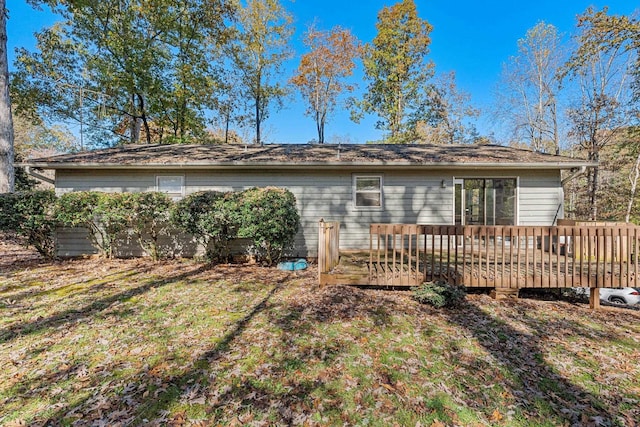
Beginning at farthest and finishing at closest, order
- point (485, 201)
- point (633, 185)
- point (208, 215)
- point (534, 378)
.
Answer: point (633, 185), point (485, 201), point (208, 215), point (534, 378)

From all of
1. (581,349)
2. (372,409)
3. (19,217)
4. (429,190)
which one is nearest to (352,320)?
(372,409)

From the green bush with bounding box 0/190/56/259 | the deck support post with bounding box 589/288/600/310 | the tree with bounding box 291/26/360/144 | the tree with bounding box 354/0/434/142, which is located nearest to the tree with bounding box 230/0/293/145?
the tree with bounding box 291/26/360/144

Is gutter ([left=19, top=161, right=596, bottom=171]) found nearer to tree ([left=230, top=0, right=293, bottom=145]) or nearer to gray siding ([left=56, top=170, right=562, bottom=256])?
gray siding ([left=56, top=170, right=562, bottom=256])

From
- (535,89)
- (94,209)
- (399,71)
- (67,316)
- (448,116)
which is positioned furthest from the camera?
(448,116)

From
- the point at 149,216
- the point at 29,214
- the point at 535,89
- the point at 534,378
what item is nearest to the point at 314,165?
the point at 149,216

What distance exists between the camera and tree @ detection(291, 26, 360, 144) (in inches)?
773

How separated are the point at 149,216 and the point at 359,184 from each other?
18.2 feet

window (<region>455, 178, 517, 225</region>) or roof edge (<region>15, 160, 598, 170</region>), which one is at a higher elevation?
roof edge (<region>15, 160, 598, 170</region>)

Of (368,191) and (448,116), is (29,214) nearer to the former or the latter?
(368,191)

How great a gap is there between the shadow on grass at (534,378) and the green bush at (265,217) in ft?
12.6

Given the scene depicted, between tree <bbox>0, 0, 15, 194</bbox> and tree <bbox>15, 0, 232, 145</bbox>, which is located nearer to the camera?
tree <bbox>0, 0, 15, 194</bbox>

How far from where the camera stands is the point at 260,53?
62.8ft

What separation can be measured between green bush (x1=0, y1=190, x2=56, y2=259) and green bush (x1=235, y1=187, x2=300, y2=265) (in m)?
4.70

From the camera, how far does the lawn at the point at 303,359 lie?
2459mm
